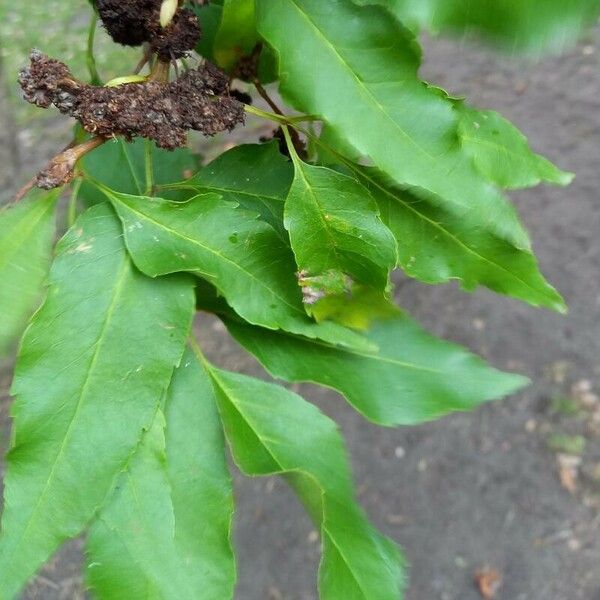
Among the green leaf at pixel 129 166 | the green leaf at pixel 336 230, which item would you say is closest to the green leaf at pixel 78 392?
the green leaf at pixel 336 230

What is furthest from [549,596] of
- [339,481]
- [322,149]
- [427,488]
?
[322,149]

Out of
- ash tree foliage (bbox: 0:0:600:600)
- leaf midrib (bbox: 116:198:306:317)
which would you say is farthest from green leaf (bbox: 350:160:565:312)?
leaf midrib (bbox: 116:198:306:317)

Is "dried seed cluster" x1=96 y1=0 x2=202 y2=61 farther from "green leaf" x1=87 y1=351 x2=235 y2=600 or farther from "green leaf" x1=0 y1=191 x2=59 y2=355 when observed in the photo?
"green leaf" x1=87 y1=351 x2=235 y2=600

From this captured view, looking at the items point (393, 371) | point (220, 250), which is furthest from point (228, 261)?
point (393, 371)

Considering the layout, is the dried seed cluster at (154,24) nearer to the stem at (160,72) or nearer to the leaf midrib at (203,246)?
the stem at (160,72)

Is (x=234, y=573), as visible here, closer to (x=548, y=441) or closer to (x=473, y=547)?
(x=473, y=547)

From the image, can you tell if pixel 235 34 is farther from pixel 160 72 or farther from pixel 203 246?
pixel 203 246
